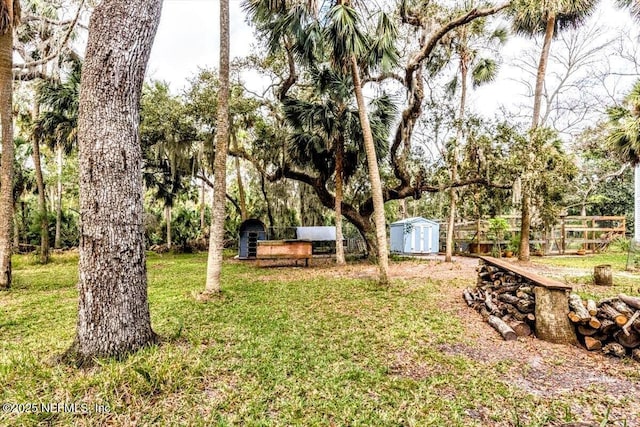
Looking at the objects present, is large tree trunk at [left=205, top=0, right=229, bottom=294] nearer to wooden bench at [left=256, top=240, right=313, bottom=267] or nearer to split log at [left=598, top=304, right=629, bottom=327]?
wooden bench at [left=256, top=240, right=313, bottom=267]

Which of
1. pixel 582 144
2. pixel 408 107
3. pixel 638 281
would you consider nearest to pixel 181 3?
pixel 408 107

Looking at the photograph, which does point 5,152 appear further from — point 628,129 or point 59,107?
point 628,129

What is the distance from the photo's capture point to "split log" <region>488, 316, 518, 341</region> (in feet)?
12.5

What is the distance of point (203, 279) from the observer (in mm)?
7789

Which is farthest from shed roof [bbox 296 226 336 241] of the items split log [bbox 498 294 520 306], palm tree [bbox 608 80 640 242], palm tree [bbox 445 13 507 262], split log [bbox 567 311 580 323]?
split log [bbox 567 311 580 323]

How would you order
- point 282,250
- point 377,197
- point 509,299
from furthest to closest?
1. point 282,250
2. point 377,197
3. point 509,299

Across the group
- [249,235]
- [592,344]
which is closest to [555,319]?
[592,344]

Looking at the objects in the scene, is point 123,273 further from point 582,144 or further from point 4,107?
point 582,144

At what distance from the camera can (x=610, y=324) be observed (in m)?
3.47

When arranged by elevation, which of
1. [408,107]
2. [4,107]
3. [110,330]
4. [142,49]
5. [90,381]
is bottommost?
[90,381]

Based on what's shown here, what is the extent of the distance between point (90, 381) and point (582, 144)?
19536mm

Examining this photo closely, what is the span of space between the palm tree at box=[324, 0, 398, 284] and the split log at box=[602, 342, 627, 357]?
12.4ft

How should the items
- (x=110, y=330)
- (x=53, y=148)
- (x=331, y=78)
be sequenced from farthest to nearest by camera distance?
(x=53, y=148)
(x=331, y=78)
(x=110, y=330)

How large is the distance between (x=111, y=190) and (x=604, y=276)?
27.2 ft
